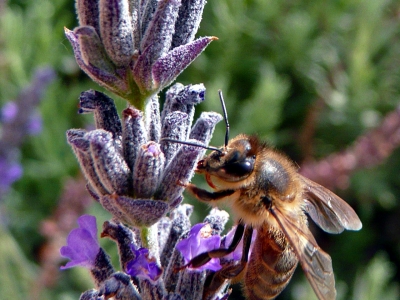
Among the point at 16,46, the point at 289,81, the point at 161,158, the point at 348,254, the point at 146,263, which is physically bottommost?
the point at 348,254

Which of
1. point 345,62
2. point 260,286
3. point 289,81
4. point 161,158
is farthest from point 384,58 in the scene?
point 161,158

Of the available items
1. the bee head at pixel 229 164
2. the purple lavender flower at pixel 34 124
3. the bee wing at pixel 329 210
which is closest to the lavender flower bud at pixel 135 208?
the bee head at pixel 229 164

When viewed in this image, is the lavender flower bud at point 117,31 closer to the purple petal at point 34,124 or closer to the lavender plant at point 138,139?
the lavender plant at point 138,139

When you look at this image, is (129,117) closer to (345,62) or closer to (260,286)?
(260,286)

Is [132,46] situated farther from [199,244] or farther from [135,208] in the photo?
[199,244]

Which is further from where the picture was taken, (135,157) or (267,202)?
(267,202)

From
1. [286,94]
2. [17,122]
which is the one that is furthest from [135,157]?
A: [286,94]

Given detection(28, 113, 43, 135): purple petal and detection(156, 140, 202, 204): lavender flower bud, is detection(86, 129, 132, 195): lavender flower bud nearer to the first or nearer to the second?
detection(156, 140, 202, 204): lavender flower bud
